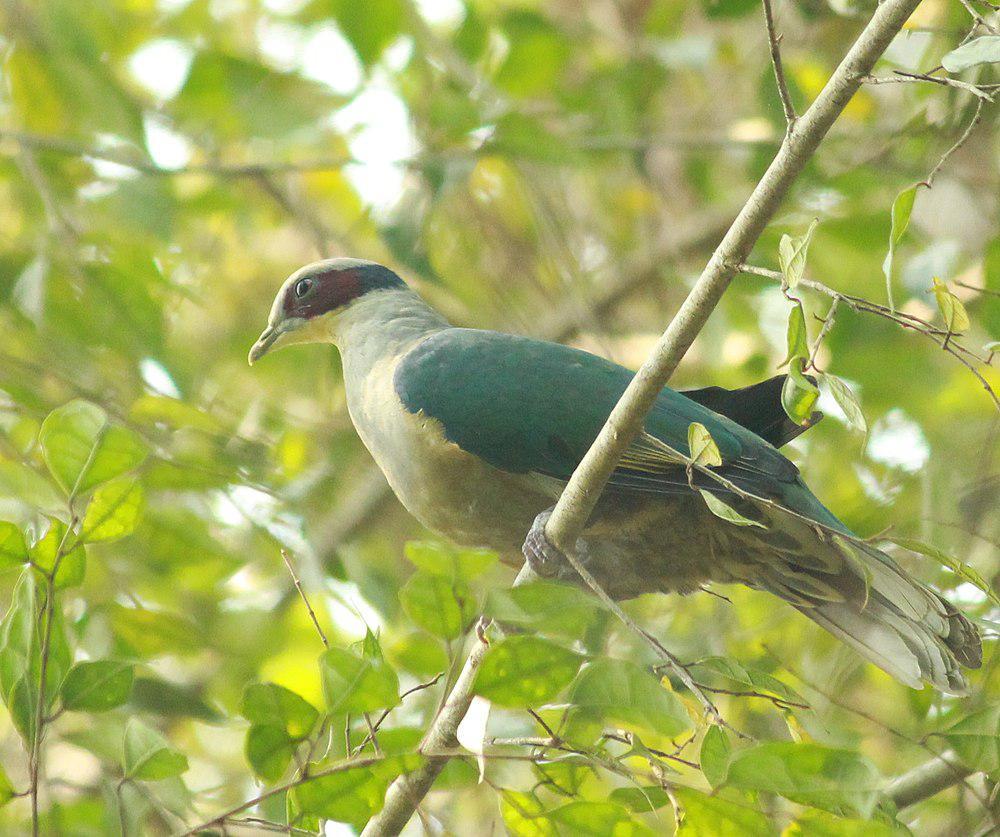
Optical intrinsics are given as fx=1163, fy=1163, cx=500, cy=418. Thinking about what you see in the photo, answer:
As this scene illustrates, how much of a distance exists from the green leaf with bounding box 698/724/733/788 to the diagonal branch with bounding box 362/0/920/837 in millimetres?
349

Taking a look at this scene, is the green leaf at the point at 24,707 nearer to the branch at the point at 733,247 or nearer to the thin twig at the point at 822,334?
Answer: the branch at the point at 733,247

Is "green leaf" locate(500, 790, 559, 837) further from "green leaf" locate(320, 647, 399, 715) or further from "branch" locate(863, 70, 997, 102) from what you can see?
"branch" locate(863, 70, 997, 102)

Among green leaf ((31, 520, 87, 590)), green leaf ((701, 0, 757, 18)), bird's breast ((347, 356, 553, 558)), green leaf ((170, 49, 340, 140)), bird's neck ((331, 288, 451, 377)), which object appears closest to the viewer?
green leaf ((31, 520, 87, 590))

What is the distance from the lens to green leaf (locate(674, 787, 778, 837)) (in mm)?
1620

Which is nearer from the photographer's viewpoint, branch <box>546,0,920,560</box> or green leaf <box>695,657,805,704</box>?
branch <box>546,0,920,560</box>

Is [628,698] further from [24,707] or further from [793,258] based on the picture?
[24,707]

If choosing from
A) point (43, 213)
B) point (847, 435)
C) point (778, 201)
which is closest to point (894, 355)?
point (847, 435)

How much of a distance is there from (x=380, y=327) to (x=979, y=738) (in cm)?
199

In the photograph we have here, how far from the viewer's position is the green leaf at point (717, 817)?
1.62 metres

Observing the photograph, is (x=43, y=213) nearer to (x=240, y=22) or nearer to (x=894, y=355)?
(x=240, y=22)

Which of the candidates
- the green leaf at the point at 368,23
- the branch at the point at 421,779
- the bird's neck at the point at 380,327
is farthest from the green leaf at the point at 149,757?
the green leaf at the point at 368,23

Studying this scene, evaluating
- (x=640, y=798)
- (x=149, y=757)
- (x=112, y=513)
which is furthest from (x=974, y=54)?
(x=149, y=757)

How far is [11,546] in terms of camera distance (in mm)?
1797

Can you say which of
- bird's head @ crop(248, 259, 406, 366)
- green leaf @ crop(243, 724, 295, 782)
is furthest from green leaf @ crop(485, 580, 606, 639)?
bird's head @ crop(248, 259, 406, 366)
